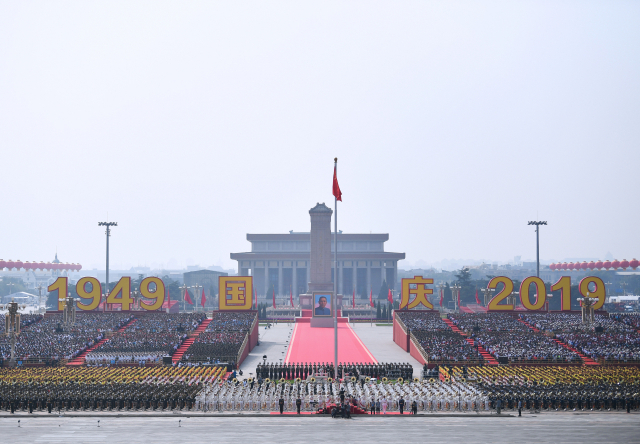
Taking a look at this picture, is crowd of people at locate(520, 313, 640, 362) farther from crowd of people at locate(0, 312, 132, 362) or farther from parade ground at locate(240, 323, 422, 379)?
crowd of people at locate(0, 312, 132, 362)

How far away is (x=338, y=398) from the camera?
39156 millimetres

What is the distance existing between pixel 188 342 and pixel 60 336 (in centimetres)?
1248

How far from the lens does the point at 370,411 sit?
→ 38188 millimetres

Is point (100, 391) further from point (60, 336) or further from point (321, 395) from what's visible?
point (60, 336)

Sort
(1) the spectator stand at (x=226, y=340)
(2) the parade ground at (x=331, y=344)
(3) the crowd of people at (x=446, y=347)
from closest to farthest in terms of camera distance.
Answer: (3) the crowd of people at (x=446, y=347) < (1) the spectator stand at (x=226, y=340) < (2) the parade ground at (x=331, y=344)

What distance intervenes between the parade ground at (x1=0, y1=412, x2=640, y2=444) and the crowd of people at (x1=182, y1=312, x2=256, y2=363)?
712 inches

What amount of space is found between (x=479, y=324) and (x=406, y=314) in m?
8.72

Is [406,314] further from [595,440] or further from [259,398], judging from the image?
[595,440]

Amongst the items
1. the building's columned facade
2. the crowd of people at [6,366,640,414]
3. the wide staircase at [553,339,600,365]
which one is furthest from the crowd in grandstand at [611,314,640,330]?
the building's columned facade

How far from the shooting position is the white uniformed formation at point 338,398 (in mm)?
38594

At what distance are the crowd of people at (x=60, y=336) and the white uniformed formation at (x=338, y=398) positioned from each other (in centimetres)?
2268

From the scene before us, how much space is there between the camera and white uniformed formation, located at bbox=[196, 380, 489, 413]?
38594mm

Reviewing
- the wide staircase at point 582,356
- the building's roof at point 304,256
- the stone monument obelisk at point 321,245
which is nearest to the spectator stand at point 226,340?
the wide staircase at point 582,356

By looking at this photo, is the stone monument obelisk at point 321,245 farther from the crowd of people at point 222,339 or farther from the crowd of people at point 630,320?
the crowd of people at point 630,320
